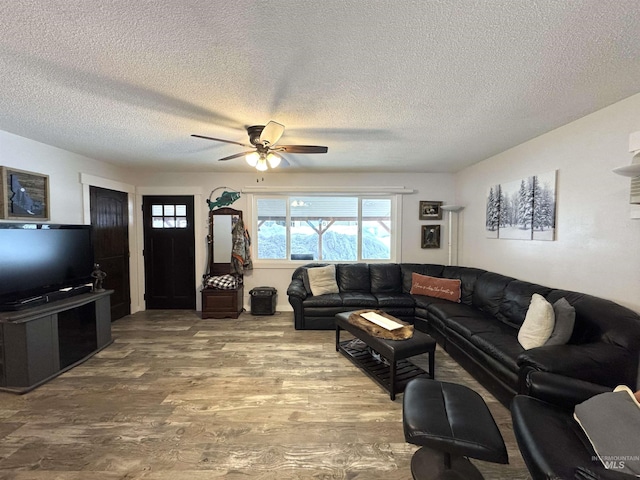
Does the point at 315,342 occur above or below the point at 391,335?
below

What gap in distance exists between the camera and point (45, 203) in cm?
310

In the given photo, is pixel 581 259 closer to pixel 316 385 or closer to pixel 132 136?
pixel 316 385

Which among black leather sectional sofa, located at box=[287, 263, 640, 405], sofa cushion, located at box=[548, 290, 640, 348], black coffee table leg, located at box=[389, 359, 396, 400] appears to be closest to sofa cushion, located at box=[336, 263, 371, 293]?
black leather sectional sofa, located at box=[287, 263, 640, 405]

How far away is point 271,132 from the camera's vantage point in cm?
225

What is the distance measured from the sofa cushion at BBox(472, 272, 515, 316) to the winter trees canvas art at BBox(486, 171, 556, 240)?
55cm

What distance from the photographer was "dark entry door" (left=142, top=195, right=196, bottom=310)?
476cm

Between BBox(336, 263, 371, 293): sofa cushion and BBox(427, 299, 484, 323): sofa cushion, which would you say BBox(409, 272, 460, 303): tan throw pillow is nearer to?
BBox(427, 299, 484, 323): sofa cushion

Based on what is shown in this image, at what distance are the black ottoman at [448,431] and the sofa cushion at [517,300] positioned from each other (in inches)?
59.7

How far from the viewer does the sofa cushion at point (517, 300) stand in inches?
109

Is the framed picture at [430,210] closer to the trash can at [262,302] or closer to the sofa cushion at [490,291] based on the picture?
the sofa cushion at [490,291]

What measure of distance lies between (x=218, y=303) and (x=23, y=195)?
8.60 ft

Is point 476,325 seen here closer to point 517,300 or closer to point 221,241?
point 517,300

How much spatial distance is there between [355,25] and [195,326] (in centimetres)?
415

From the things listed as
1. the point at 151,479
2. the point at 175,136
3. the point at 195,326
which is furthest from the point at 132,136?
the point at 151,479
